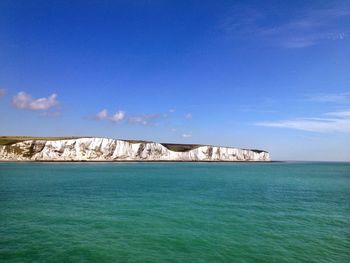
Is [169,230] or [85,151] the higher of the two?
[85,151]

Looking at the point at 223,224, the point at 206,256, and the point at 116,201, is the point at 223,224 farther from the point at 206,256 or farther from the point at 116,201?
the point at 116,201

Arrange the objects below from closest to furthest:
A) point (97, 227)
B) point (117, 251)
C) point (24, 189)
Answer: point (117, 251), point (97, 227), point (24, 189)

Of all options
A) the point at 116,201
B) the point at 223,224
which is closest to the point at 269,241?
the point at 223,224

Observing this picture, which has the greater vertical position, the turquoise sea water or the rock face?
Answer: the rock face

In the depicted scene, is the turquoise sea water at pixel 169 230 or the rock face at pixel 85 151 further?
the rock face at pixel 85 151

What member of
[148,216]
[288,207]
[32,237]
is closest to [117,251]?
[32,237]

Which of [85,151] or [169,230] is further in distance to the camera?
[85,151]

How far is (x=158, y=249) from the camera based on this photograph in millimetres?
15195

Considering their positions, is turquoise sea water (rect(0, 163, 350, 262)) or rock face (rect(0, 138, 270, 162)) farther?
rock face (rect(0, 138, 270, 162))

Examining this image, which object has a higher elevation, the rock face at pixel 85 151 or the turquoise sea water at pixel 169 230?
the rock face at pixel 85 151

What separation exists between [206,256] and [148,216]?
9246 mm

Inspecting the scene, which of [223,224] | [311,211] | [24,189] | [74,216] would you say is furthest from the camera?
[24,189]

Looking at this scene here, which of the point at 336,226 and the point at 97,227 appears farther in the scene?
the point at 336,226

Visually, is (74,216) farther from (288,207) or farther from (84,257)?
(288,207)
